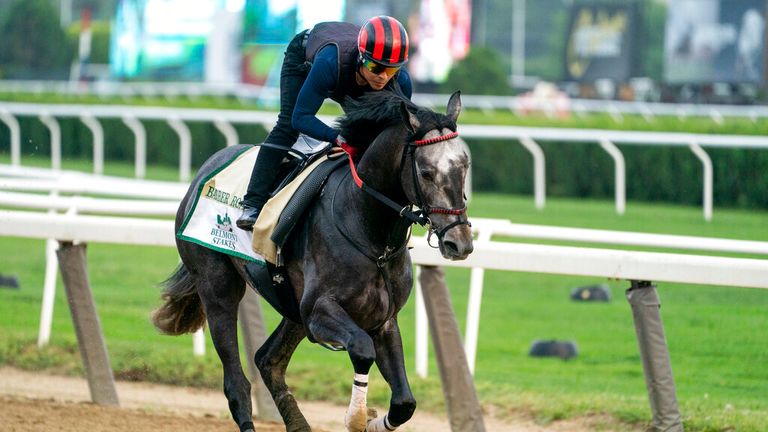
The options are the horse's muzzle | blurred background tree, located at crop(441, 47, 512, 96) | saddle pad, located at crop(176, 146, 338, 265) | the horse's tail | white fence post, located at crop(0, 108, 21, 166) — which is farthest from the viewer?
blurred background tree, located at crop(441, 47, 512, 96)

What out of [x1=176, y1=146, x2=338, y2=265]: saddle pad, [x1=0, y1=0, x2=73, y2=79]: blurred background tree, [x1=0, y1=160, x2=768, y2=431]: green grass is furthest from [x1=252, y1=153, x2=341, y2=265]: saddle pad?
[x1=0, y1=0, x2=73, y2=79]: blurred background tree

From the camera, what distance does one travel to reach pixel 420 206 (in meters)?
4.18

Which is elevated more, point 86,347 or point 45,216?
point 45,216

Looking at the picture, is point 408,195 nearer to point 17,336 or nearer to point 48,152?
point 17,336

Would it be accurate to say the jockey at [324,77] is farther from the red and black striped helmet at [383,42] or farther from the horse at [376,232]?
the horse at [376,232]

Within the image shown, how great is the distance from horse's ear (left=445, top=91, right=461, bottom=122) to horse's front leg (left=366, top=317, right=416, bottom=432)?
80 cm

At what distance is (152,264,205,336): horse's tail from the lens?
557 centimetres

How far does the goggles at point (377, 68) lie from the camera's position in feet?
14.6

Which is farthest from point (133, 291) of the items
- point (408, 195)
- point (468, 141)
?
point (468, 141)

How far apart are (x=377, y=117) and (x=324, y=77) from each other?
29 centimetres

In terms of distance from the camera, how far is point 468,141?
17.2 metres

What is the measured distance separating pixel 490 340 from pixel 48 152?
51.9 ft

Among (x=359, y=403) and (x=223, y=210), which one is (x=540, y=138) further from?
(x=359, y=403)

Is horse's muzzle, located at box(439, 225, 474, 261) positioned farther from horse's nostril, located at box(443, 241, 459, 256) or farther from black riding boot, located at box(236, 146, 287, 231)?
black riding boot, located at box(236, 146, 287, 231)
